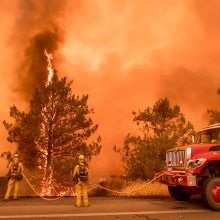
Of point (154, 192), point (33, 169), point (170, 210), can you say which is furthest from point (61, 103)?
point (170, 210)

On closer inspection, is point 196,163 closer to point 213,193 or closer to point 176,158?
point 213,193

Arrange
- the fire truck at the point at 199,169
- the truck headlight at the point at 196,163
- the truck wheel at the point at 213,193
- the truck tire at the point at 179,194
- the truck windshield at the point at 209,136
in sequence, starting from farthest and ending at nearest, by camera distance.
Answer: the truck tire at the point at 179,194 < the truck windshield at the point at 209,136 < the truck headlight at the point at 196,163 < the fire truck at the point at 199,169 < the truck wheel at the point at 213,193

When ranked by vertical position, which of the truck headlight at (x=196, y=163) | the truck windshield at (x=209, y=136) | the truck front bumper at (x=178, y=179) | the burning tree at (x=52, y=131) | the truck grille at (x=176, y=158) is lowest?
the truck front bumper at (x=178, y=179)

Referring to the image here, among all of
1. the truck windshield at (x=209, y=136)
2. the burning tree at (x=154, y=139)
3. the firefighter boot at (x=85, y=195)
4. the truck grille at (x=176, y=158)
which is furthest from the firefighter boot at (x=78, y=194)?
the burning tree at (x=154, y=139)

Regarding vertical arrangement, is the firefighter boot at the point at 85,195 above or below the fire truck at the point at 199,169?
below

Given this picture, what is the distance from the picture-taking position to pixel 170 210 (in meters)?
10.2

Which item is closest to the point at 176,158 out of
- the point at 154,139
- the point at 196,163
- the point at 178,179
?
the point at 178,179

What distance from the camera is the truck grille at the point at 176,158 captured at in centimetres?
1103

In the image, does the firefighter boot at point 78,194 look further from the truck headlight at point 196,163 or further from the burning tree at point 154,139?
the burning tree at point 154,139

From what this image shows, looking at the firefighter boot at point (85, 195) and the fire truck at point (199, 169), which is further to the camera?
the firefighter boot at point (85, 195)

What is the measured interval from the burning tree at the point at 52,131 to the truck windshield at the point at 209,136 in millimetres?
16966

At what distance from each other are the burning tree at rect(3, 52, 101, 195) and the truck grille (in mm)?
17401

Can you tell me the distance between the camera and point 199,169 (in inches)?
405

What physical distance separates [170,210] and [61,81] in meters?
21.5
